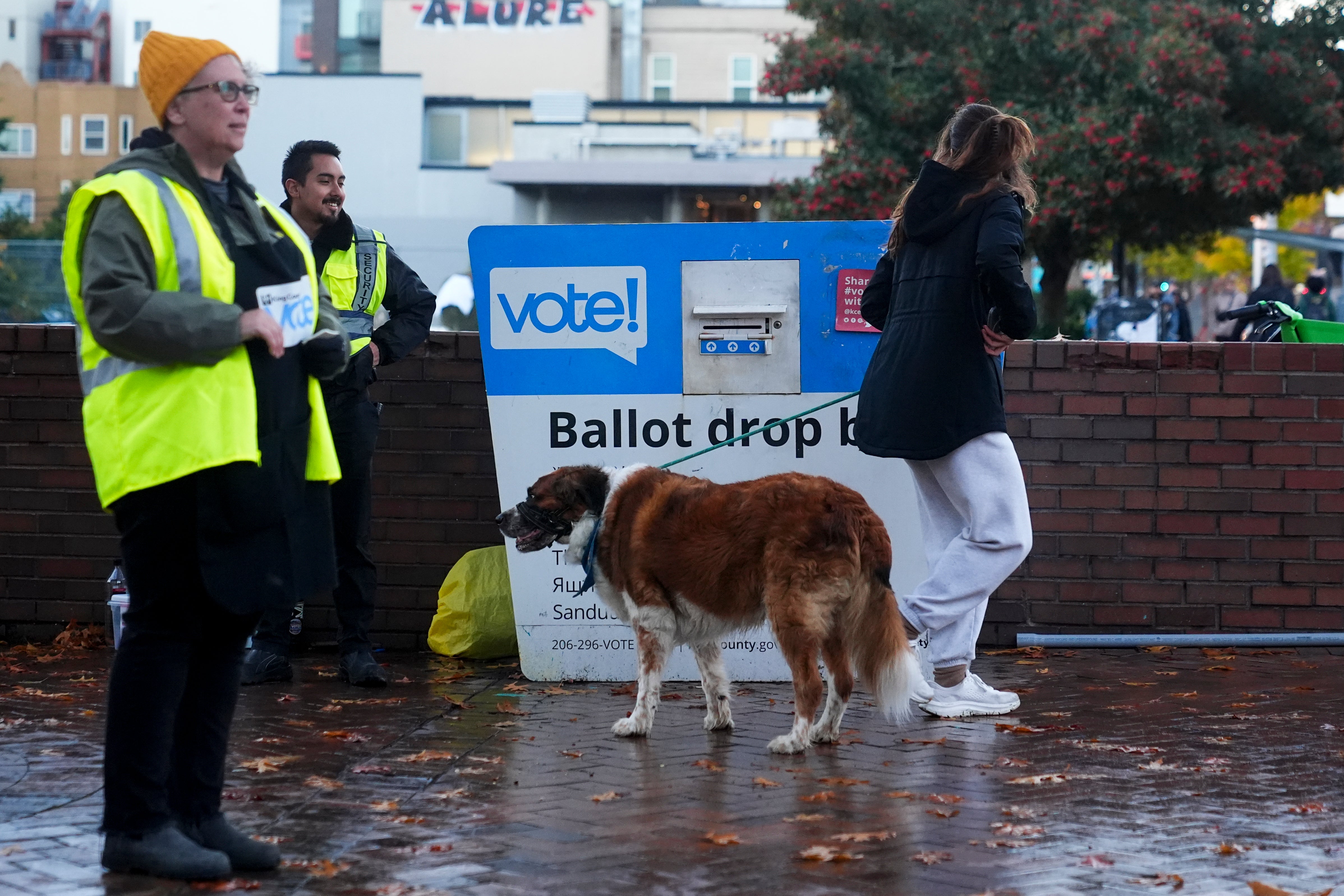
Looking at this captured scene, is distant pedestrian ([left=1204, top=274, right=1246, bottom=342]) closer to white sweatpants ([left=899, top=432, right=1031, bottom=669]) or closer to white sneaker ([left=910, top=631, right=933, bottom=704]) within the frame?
white sneaker ([left=910, top=631, right=933, bottom=704])

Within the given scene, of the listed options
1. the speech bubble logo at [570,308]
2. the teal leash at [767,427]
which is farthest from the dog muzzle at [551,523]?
the speech bubble logo at [570,308]

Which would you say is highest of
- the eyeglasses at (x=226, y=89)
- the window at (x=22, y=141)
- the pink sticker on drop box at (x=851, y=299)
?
the window at (x=22, y=141)

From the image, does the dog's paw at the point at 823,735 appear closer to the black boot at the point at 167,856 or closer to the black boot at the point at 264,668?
the black boot at the point at 167,856

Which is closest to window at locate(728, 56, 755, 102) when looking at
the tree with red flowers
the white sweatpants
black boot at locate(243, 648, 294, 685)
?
the tree with red flowers

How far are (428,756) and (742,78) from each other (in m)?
60.8

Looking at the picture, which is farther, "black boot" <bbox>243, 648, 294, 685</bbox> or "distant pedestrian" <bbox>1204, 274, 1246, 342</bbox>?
"distant pedestrian" <bbox>1204, 274, 1246, 342</bbox>

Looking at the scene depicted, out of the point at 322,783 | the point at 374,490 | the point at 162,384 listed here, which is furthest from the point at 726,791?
the point at 374,490

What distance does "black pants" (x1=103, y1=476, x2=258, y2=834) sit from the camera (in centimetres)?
361

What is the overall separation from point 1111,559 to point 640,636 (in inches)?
113

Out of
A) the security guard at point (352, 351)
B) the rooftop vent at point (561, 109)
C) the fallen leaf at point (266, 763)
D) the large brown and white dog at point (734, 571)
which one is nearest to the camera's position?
the fallen leaf at point (266, 763)

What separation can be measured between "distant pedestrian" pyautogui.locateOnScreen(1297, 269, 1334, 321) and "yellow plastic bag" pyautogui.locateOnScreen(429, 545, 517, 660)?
15.7 m

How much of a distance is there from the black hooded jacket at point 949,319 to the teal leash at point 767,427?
2.43 feet

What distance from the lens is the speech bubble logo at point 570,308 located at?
6.52 metres

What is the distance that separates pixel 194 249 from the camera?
11.9 feet
